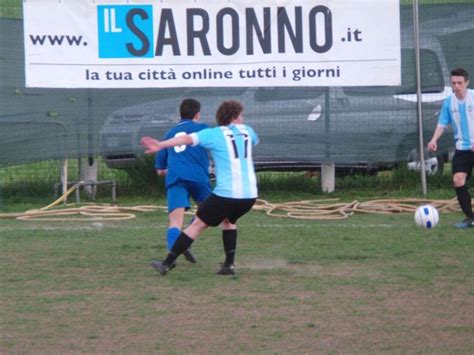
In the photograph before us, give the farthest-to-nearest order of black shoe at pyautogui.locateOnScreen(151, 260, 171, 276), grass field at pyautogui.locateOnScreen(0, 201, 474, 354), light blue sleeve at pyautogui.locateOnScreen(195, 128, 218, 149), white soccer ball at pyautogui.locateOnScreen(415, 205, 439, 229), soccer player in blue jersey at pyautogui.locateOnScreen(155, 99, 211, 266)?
1. white soccer ball at pyautogui.locateOnScreen(415, 205, 439, 229)
2. soccer player in blue jersey at pyautogui.locateOnScreen(155, 99, 211, 266)
3. black shoe at pyautogui.locateOnScreen(151, 260, 171, 276)
4. light blue sleeve at pyautogui.locateOnScreen(195, 128, 218, 149)
5. grass field at pyautogui.locateOnScreen(0, 201, 474, 354)

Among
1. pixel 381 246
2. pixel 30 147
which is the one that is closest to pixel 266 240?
pixel 381 246

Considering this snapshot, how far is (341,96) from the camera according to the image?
1446cm

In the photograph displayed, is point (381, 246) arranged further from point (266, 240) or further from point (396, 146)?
point (396, 146)

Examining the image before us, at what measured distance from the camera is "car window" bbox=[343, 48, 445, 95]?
14438 mm

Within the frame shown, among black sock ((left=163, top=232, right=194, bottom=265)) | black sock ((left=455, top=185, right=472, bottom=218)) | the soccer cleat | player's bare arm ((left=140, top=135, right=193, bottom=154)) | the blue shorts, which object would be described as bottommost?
the soccer cleat

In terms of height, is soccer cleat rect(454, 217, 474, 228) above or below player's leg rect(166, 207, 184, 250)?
below

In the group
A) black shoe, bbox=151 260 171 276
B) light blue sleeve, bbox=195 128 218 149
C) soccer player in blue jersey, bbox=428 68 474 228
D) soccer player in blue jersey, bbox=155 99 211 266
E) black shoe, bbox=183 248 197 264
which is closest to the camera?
light blue sleeve, bbox=195 128 218 149

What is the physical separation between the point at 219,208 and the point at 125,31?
578cm

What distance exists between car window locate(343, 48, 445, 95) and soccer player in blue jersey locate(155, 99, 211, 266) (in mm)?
5180

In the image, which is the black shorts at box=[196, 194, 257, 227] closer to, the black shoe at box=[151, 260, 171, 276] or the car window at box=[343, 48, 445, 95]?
the black shoe at box=[151, 260, 171, 276]

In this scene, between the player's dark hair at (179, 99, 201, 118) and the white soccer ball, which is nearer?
the player's dark hair at (179, 99, 201, 118)

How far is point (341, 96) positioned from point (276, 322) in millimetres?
7316

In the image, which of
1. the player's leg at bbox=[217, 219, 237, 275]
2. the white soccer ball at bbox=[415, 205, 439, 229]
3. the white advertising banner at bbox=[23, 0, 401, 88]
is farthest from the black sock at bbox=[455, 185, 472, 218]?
the player's leg at bbox=[217, 219, 237, 275]

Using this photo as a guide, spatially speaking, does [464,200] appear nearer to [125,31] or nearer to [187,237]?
[187,237]
